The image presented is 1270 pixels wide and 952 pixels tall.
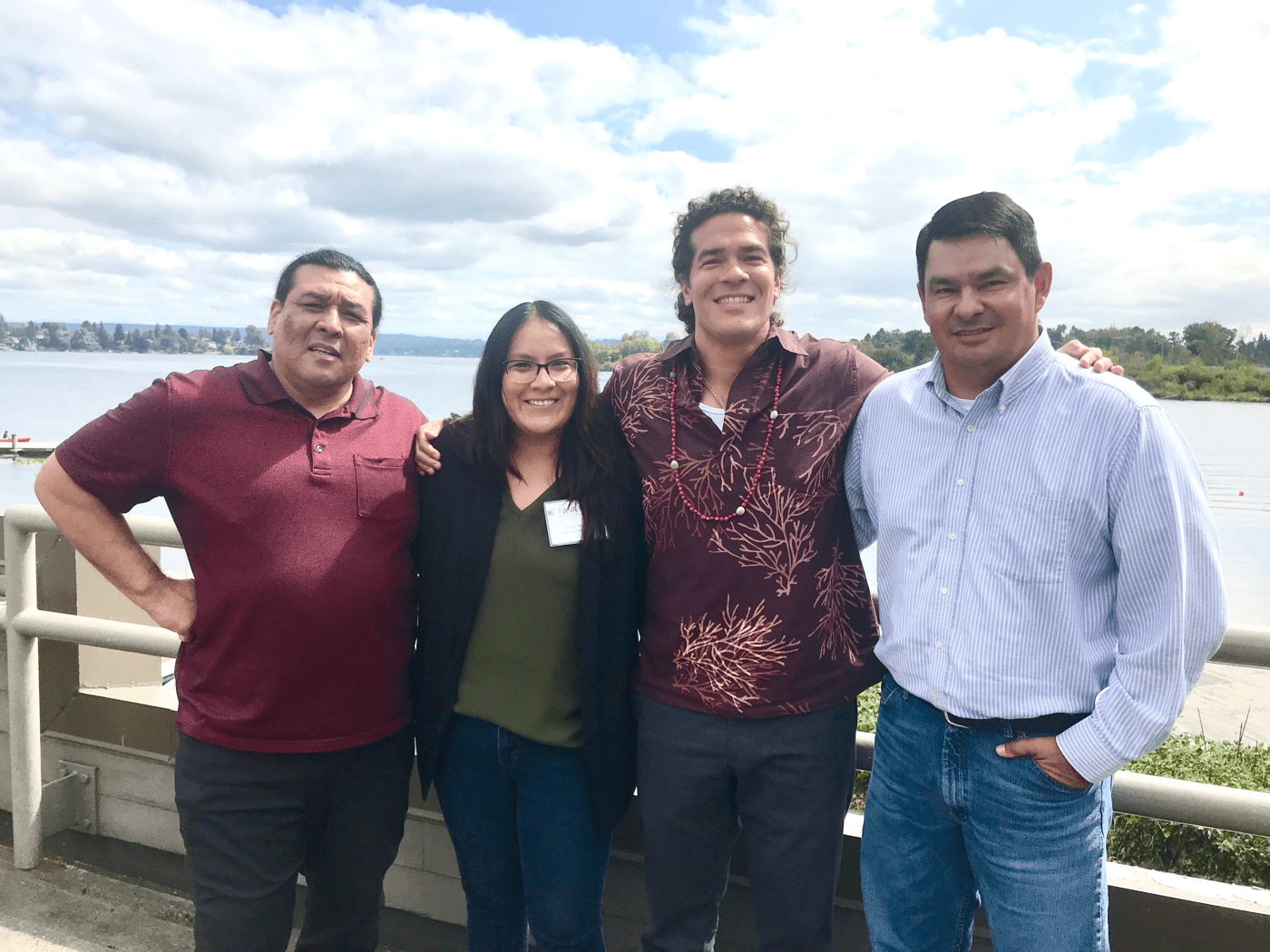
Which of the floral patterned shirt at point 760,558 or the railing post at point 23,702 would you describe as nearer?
the floral patterned shirt at point 760,558

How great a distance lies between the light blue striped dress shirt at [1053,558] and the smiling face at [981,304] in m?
0.06

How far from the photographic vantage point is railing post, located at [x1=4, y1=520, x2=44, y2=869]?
2.89 meters

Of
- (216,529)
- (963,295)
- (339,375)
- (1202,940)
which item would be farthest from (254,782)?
(1202,940)

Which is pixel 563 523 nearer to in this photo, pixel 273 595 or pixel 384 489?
pixel 384 489

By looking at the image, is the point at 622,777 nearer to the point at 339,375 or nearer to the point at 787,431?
the point at 787,431

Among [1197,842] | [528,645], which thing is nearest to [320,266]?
[528,645]

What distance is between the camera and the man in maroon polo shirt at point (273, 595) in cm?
201

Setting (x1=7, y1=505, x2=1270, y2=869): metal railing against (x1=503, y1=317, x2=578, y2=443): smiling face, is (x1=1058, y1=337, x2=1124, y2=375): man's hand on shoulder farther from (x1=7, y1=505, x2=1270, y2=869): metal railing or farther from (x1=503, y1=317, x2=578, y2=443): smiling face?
(x1=503, y1=317, x2=578, y2=443): smiling face

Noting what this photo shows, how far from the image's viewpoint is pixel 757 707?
6.42 feet

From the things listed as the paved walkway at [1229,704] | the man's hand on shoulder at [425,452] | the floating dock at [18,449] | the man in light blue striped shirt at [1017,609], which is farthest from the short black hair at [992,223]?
the floating dock at [18,449]

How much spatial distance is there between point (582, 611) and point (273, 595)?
2.37 ft

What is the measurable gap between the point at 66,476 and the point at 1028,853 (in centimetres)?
229

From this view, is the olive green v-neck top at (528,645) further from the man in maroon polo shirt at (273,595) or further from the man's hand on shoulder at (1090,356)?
the man's hand on shoulder at (1090,356)

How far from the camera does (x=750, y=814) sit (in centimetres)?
202
